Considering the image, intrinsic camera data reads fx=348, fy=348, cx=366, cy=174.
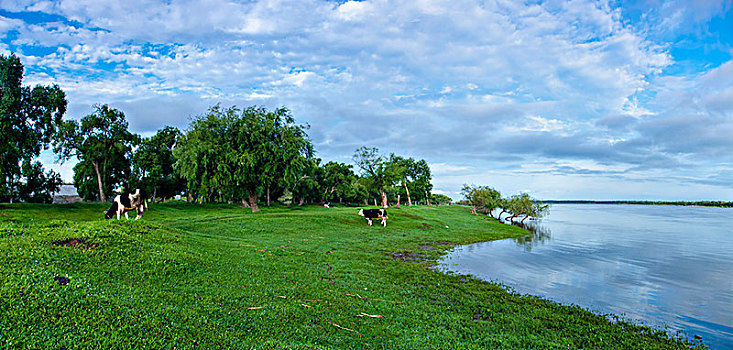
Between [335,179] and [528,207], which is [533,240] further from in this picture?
[335,179]

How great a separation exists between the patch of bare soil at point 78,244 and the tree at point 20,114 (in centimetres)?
2537

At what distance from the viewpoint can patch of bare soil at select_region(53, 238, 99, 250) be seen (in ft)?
30.4

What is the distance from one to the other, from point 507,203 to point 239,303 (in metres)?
55.8

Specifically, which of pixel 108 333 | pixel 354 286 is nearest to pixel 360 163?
pixel 354 286

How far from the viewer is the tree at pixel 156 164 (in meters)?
54.6

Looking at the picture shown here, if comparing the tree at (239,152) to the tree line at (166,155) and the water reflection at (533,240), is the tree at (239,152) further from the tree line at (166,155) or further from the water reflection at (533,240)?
the water reflection at (533,240)

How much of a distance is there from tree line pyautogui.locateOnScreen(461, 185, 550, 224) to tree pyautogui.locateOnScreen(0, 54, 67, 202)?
55910 millimetres

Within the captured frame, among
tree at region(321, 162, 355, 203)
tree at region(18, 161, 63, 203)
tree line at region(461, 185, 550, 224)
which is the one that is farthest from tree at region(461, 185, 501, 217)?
tree at region(18, 161, 63, 203)

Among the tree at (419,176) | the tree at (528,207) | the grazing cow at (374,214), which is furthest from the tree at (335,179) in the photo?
the grazing cow at (374,214)

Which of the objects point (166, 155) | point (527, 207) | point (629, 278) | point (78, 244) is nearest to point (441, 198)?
point (527, 207)

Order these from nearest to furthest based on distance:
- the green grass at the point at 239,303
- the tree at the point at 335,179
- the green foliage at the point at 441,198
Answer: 1. the green grass at the point at 239,303
2. the tree at the point at 335,179
3. the green foliage at the point at 441,198

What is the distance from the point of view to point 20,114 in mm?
28531

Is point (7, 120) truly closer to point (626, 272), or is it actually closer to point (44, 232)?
point (44, 232)

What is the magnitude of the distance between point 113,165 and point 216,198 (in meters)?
20.4
